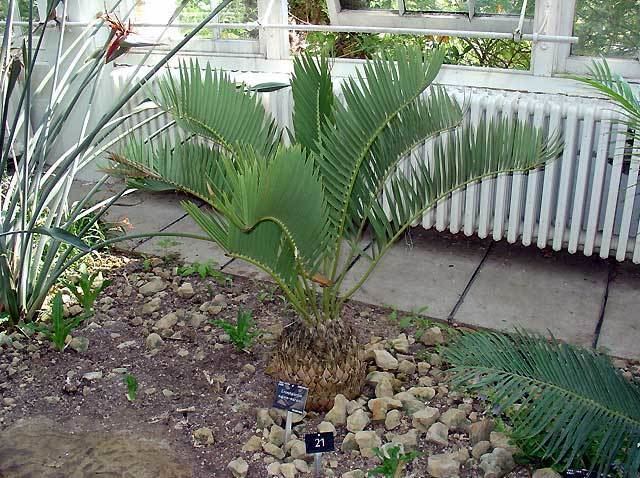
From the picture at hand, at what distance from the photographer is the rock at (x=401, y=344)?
237 cm

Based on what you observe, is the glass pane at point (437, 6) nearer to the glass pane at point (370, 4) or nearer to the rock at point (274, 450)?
the glass pane at point (370, 4)

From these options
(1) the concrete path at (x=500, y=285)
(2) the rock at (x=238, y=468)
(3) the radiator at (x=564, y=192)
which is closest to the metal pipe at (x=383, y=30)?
(3) the radiator at (x=564, y=192)

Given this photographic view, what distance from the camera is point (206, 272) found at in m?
2.93

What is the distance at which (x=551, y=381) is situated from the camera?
1.53 meters

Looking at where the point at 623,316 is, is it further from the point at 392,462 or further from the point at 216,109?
the point at 216,109

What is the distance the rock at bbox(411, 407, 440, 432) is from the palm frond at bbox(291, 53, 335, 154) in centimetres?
83

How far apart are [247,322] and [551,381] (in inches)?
45.0

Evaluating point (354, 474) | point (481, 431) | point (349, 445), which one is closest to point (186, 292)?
point (349, 445)

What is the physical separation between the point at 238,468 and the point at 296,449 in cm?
16

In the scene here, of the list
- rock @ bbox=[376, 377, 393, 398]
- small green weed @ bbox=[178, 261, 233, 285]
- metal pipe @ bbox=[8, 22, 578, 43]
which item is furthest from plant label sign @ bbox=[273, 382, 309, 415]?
metal pipe @ bbox=[8, 22, 578, 43]

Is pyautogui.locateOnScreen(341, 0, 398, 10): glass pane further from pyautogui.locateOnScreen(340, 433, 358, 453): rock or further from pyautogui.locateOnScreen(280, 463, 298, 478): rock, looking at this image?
pyautogui.locateOnScreen(280, 463, 298, 478): rock

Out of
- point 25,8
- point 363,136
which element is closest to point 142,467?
point 363,136

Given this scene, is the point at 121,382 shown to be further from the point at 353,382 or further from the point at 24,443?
the point at 353,382

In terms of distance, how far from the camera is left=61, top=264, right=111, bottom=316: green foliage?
2629 millimetres
